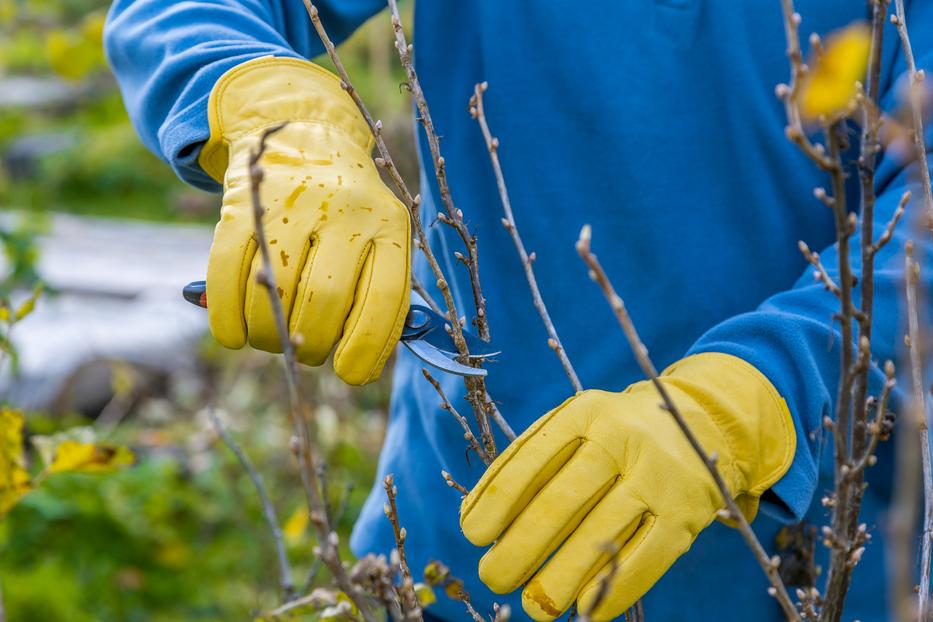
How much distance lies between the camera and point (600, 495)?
3.64ft

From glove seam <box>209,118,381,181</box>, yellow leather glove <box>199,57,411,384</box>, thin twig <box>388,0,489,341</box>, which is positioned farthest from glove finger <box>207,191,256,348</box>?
thin twig <box>388,0,489,341</box>

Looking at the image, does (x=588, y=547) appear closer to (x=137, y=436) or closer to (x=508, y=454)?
(x=508, y=454)

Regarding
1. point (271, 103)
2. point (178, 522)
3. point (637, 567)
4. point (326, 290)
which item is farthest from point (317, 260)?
point (178, 522)

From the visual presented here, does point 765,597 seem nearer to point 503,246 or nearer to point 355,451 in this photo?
point 503,246

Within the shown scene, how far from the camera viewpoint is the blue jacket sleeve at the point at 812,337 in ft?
3.83

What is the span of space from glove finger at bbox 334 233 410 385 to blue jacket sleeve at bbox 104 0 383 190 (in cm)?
32

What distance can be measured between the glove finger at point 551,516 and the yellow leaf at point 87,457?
933mm

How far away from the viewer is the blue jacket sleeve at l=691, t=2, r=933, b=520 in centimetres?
117

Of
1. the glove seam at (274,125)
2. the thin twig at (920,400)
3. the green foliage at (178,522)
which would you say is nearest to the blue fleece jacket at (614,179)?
the glove seam at (274,125)

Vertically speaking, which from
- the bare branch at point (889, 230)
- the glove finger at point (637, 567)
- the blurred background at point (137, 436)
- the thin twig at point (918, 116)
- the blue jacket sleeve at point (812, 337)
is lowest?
the blurred background at point (137, 436)

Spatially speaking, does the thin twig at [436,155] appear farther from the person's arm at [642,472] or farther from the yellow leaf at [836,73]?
the yellow leaf at [836,73]

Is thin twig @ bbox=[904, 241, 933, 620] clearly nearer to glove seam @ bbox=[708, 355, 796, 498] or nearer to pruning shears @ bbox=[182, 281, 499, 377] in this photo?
glove seam @ bbox=[708, 355, 796, 498]

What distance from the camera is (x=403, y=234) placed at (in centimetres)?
124

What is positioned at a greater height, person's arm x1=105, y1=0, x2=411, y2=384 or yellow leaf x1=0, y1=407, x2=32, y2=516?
person's arm x1=105, y1=0, x2=411, y2=384
